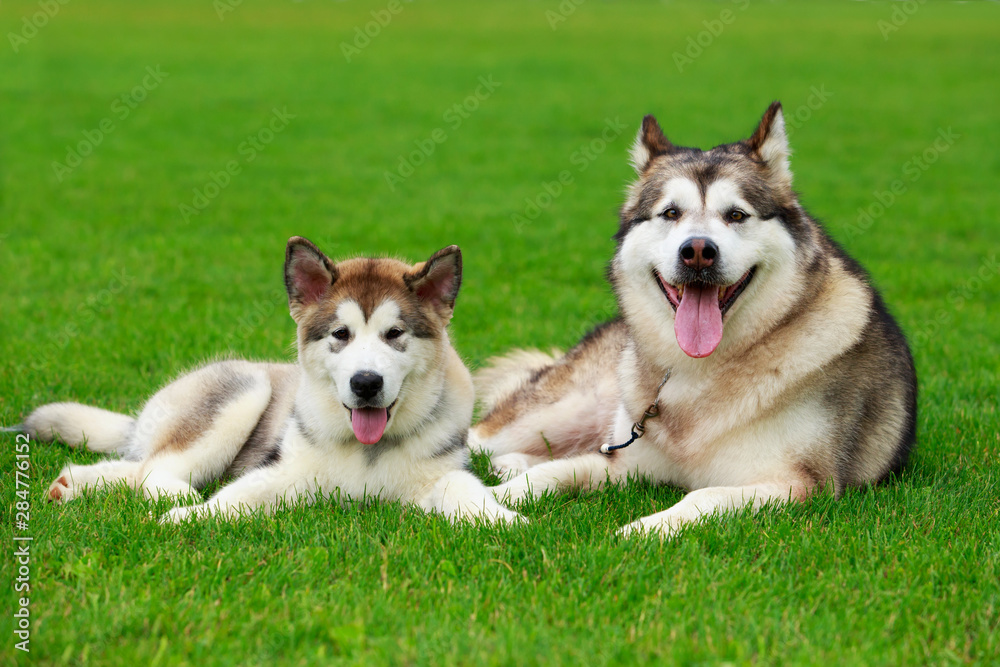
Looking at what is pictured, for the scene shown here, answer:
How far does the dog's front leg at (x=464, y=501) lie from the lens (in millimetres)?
4121

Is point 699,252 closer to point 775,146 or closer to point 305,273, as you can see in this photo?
point 775,146

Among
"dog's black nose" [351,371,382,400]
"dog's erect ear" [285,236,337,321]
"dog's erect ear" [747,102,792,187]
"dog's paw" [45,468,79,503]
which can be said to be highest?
"dog's erect ear" [747,102,792,187]

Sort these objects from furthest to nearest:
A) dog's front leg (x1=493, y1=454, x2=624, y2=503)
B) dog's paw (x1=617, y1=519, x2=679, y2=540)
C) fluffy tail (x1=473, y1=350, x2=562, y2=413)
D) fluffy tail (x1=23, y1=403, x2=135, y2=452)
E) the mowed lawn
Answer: fluffy tail (x1=473, y1=350, x2=562, y2=413)
fluffy tail (x1=23, y1=403, x2=135, y2=452)
dog's front leg (x1=493, y1=454, x2=624, y2=503)
dog's paw (x1=617, y1=519, x2=679, y2=540)
the mowed lawn

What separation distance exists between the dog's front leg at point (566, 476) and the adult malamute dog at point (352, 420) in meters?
0.28

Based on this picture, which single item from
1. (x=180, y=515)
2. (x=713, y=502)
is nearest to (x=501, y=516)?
(x=713, y=502)

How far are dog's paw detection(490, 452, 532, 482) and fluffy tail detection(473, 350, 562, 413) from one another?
77 centimetres

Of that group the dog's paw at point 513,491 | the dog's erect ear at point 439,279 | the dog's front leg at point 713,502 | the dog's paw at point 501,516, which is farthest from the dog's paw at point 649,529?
the dog's erect ear at point 439,279

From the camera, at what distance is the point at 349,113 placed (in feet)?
72.6

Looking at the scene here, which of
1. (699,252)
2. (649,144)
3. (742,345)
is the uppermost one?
(649,144)

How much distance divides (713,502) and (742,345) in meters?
0.80

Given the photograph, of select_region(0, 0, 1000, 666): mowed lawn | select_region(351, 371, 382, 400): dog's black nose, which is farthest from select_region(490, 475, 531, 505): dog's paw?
select_region(351, 371, 382, 400): dog's black nose

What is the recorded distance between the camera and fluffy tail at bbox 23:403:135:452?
520cm

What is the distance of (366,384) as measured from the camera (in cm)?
414

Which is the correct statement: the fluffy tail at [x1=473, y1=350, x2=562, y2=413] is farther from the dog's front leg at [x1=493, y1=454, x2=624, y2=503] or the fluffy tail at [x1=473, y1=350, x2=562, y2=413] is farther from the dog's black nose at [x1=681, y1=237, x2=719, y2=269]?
the dog's black nose at [x1=681, y1=237, x2=719, y2=269]
